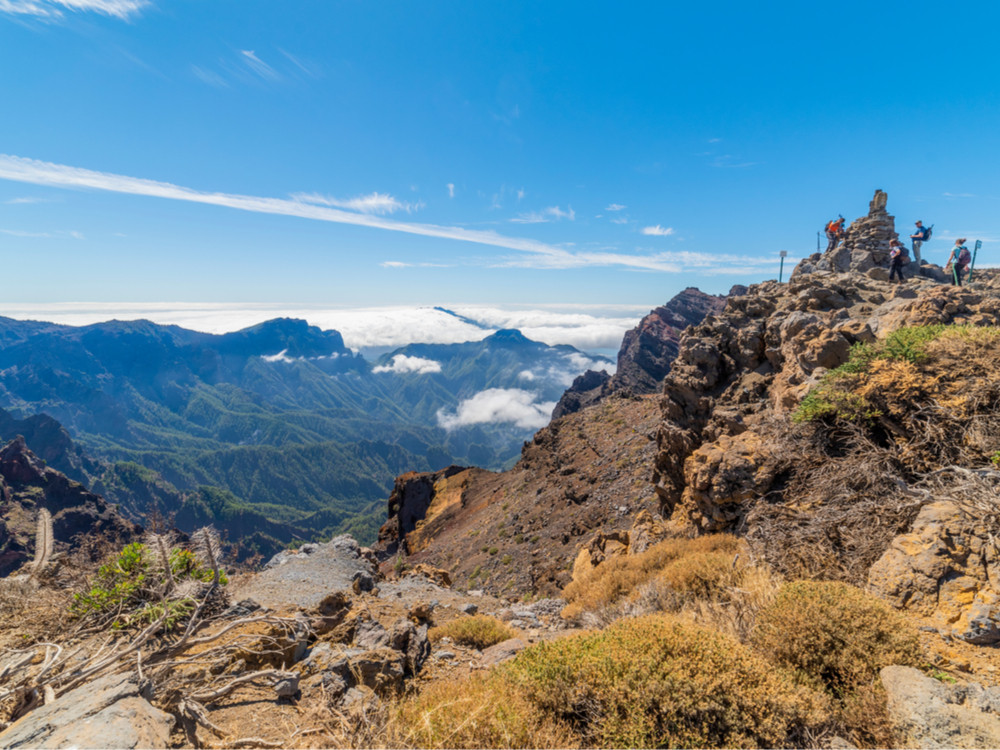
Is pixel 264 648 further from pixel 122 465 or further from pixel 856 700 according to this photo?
pixel 122 465

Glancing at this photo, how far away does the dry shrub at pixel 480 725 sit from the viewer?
3.50 m

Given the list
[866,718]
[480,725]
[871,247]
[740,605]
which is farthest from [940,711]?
[871,247]

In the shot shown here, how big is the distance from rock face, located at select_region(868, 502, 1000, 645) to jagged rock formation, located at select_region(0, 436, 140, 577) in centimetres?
9259

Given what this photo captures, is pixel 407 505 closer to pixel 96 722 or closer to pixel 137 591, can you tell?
pixel 137 591

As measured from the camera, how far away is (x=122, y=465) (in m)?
178

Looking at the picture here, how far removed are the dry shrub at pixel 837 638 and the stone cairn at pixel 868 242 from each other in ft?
67.7

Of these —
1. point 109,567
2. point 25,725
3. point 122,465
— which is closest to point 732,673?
point 25,725

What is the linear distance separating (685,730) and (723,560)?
4.13 m

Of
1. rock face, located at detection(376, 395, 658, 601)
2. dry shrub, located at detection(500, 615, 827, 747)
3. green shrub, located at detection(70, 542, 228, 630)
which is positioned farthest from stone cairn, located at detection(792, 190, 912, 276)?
green shrub, located at detection(70, 542, 228, 630)

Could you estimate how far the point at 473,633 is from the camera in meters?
7.39

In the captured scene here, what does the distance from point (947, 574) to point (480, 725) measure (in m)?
5.39

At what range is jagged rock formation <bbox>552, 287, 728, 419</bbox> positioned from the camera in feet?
273

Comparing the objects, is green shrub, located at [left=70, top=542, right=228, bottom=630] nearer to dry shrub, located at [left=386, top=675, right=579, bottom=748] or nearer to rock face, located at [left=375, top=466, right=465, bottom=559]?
dry shrub, located at [left=386, top=675, right=579, bottom=748]

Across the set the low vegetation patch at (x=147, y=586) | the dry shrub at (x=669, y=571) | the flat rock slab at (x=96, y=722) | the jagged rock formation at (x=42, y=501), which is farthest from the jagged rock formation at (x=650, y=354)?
the jagged rock formation at (x=42, y=501)
